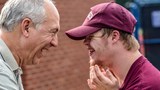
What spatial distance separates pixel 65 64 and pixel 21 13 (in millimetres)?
6759

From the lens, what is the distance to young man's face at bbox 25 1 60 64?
3146 mm

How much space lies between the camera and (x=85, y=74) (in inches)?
431

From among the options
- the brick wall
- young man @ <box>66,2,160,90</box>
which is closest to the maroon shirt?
young man @ <box>66,2,160,90</box>

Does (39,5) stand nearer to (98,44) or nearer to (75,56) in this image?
(98,44)

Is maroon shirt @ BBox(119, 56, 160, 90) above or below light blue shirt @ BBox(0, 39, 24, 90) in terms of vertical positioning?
below

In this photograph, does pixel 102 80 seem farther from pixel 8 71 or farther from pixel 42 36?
pixel 8 71

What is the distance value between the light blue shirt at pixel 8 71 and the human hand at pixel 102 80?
2.24 ft

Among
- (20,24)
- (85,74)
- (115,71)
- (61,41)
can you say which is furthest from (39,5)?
(85,74)

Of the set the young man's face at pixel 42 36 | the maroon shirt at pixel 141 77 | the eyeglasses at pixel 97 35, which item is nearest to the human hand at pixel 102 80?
the maroon shirt at pixel 141 77

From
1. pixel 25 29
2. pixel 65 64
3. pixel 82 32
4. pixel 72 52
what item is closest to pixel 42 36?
pixel 25 29

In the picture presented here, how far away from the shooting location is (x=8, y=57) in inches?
115

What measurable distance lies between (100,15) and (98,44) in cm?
24

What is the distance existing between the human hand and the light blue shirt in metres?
0.68

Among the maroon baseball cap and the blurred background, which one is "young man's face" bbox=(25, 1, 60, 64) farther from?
the blurred background
